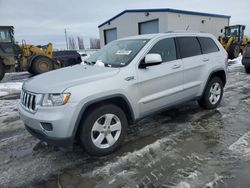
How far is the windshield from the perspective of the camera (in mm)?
3938

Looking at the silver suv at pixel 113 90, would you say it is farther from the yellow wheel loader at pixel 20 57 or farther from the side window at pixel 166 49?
the yellow wheel loader at pixel 20 57

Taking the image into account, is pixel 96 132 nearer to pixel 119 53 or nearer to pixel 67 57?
pixel 119 53

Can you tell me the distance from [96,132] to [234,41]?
19558 mm

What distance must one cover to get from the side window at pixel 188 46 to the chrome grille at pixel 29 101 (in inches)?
116

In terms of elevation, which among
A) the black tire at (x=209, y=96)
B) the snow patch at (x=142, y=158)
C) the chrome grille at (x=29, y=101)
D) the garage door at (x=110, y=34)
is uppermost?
the garage door at (x=110, y=34)

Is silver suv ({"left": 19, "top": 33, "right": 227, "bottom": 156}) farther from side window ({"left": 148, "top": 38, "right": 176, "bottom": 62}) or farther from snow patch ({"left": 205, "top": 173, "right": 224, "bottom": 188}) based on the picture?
snow patch ({"left": 205, "top": 173, "right": 224, "bottom": 188})

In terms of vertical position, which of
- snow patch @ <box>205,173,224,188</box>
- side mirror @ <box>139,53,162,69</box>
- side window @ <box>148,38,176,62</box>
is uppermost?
side window @ <box>148,38,176,62</box>

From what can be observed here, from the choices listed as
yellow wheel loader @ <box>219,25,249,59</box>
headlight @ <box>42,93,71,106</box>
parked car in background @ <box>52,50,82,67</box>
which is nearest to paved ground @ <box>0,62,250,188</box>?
headlight @ <box>42,93,71,106</box>

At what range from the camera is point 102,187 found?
9.21 feet

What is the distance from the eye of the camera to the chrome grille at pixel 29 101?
330 cm

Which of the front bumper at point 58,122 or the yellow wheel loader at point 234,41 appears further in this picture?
the yellow wheel loader at point 234,41

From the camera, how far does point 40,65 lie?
1412 cm

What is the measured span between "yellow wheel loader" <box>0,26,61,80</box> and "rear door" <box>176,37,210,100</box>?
11.3m

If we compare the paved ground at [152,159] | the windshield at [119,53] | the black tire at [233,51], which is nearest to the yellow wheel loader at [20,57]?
the paved ground at [152,159]
